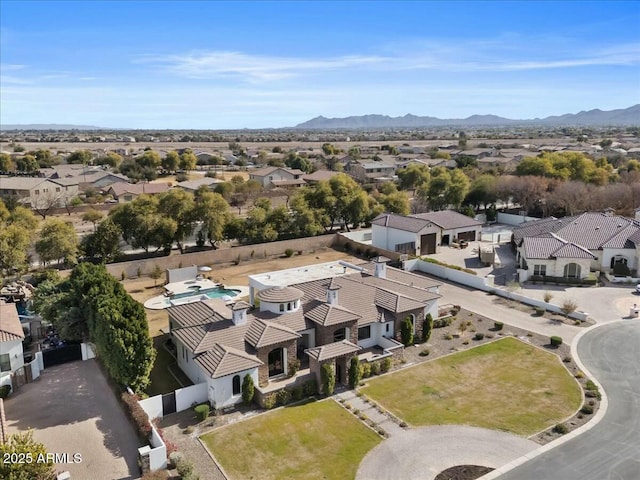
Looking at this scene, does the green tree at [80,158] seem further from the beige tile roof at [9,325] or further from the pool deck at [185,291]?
the beige tile roof at [9,325]

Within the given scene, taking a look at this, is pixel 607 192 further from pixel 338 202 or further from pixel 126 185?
pixel 126 185

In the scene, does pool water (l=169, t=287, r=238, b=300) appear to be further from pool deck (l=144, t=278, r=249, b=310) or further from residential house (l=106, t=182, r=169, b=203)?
residential house (l=106, t=182, r=169, b=203)

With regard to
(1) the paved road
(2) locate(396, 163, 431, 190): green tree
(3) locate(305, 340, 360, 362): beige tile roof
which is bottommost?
(1) the paved road

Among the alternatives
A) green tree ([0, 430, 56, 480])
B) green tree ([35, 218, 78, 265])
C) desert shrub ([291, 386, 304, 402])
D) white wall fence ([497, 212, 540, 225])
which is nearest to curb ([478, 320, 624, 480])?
desert shrub ([291, 386, 304, 402])

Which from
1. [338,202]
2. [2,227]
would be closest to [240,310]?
[2,227]

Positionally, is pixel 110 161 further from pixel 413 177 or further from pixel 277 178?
pixel 413 177

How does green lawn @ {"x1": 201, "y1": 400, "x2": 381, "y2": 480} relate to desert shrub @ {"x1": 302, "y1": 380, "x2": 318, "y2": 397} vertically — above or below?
below

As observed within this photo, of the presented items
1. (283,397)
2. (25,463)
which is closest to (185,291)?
(283,397)
